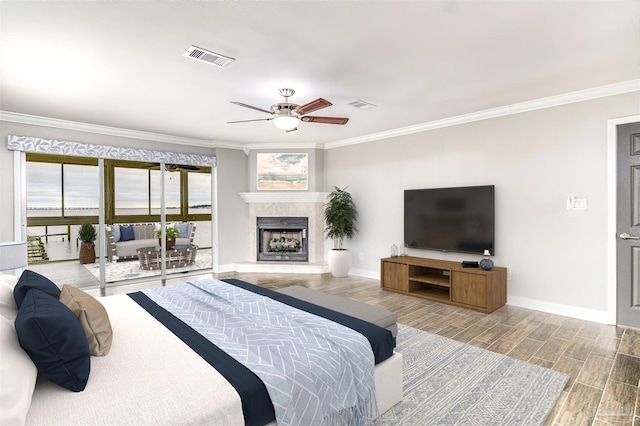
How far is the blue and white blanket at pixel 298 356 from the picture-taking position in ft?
5.08

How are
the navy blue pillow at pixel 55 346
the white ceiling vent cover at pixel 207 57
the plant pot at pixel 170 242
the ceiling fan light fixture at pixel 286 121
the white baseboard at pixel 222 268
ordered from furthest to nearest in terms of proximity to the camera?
the white baseboard at pixel 222 268 → the plant pot at pixel 170 242 → the ceiling fan light fixture at pixel 286 121 → the white ceiling vent cover at pixel 207 57 → the navy blue pillow at pixel 55 346

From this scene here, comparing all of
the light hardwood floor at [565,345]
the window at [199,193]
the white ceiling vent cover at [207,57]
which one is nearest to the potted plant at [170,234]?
the window at [199,193]

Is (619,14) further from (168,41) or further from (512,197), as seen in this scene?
(168,41)

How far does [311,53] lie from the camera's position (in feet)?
9.21

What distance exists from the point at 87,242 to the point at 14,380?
194 inches

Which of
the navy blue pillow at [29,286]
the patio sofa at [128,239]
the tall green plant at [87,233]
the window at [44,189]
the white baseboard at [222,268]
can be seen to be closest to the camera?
the navy blue pillow at [29,286]

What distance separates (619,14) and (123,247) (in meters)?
6.63

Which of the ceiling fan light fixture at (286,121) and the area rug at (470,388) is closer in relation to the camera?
the area rug at (470,388)

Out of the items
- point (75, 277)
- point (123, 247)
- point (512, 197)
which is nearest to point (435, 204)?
point (512, 197)

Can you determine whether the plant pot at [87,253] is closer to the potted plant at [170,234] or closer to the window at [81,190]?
the window at [81,190]

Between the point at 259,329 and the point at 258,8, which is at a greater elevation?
→ the point at 258,8

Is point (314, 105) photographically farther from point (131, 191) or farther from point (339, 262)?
point (131, 191)

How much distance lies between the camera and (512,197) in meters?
4.37

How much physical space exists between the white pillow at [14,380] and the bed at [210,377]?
11 millimetres
